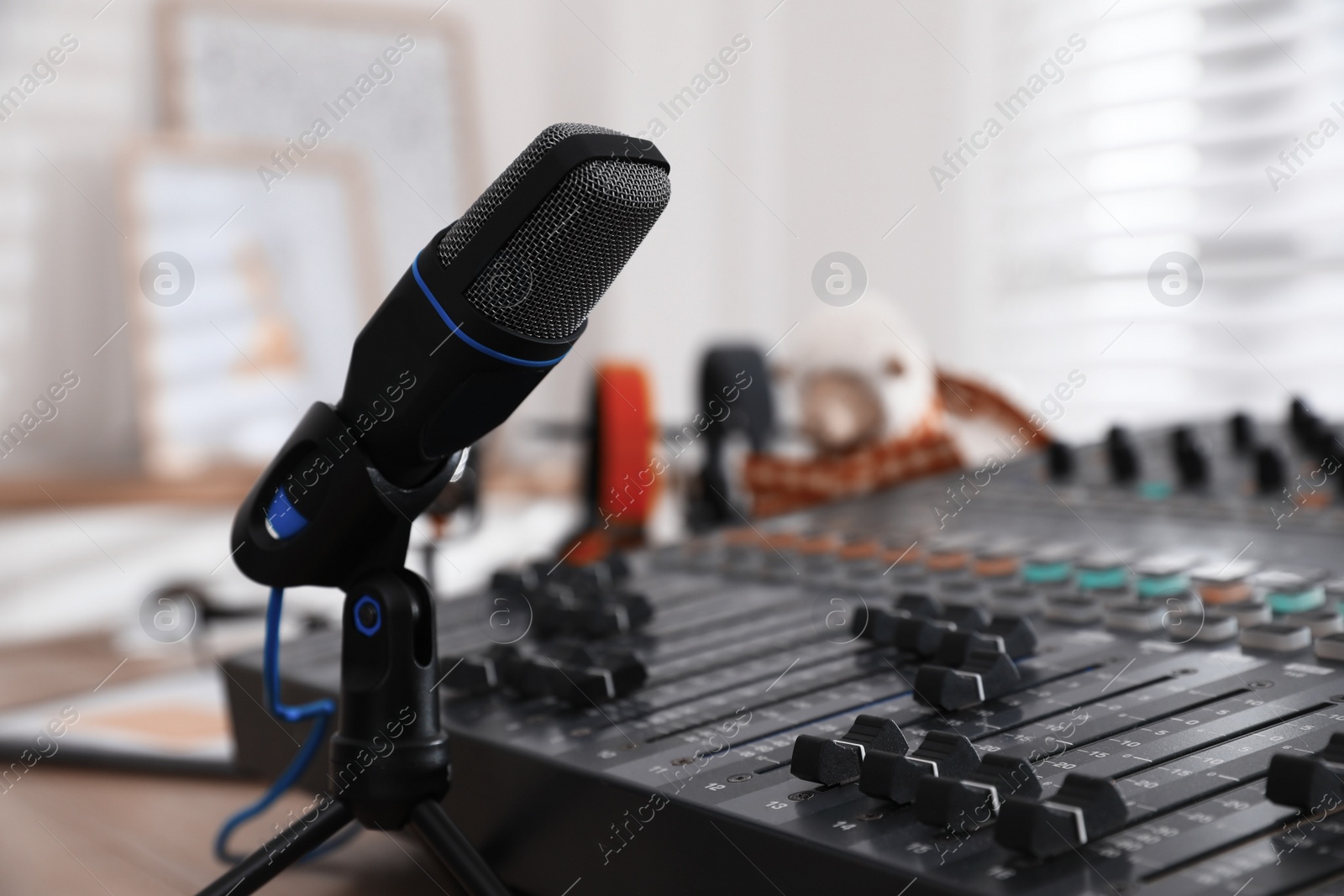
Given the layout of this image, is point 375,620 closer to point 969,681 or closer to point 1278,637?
point 969,681

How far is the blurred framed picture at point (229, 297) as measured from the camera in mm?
2324

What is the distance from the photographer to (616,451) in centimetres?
169

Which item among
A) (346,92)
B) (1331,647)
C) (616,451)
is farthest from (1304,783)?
(346,92)

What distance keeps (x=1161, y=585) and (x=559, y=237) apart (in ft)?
1.44

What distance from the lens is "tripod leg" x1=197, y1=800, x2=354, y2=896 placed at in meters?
0.52

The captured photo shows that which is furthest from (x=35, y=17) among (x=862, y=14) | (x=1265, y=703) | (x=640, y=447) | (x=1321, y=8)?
(x=1265, y=703)

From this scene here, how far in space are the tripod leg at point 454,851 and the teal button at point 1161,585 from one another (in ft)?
1.31

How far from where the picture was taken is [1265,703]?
1.69 feet

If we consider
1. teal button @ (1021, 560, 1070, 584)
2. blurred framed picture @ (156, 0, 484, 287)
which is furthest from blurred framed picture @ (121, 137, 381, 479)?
teal button @ (1021, 560, 1070, 584)

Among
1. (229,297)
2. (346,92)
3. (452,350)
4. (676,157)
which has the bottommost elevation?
(452,350)

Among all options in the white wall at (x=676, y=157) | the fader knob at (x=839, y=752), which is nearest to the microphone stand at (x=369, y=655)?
the fader knob at (x=839, y=752)

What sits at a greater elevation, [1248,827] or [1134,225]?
[1134,225]

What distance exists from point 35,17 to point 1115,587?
230cm

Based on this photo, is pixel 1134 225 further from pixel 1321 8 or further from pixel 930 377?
pixel 930 377
